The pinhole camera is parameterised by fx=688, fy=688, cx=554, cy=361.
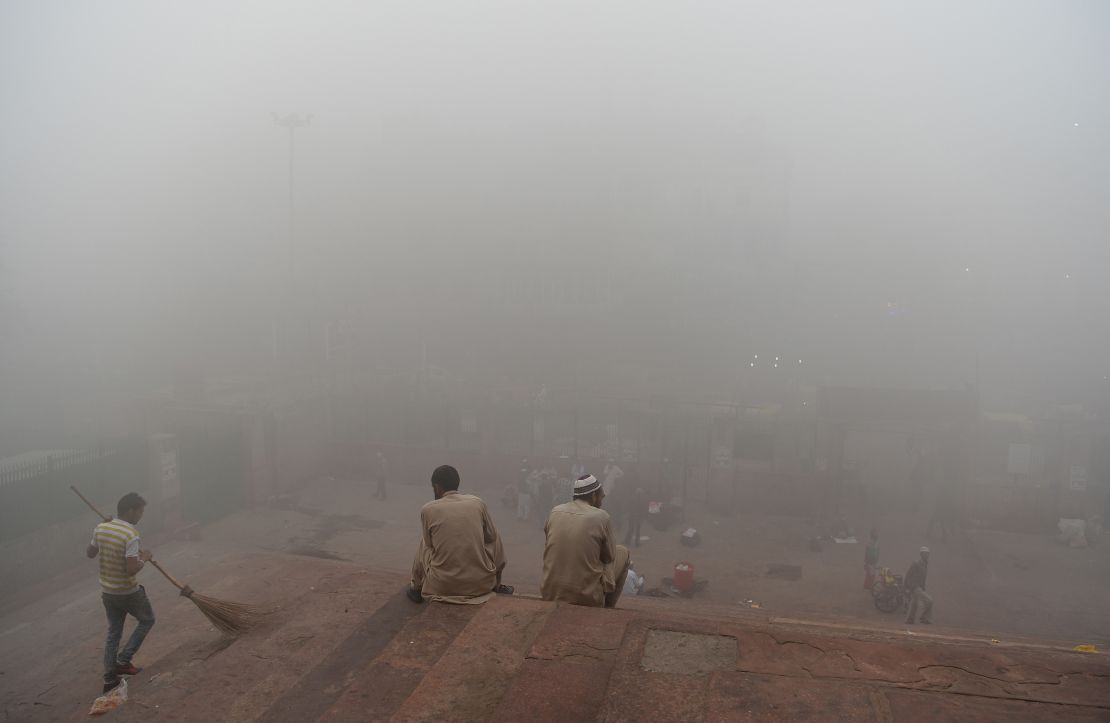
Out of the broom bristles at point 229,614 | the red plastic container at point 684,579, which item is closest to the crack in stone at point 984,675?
the broom bristles at point 229,614

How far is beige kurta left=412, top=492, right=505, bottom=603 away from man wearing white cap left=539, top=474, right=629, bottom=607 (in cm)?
41

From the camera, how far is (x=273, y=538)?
15875 mm

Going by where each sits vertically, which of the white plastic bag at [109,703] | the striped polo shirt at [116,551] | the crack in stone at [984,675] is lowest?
the white plastic bag at [109,703]

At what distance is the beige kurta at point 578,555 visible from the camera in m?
4.40

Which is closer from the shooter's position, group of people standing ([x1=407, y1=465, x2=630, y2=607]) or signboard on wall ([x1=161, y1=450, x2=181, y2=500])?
group of people standing ([x1=407, y1=465, x2=630, y2=607])

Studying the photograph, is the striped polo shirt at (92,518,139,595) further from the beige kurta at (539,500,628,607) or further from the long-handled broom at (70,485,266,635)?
the beige kurta at (539,500,628,607)

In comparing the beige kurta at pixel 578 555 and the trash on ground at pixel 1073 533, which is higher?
the beige kurta at pixel 578 555

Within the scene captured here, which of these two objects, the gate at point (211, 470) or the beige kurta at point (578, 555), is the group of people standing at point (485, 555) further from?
the gate at point (211, 470)

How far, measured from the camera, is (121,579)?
5.28 m

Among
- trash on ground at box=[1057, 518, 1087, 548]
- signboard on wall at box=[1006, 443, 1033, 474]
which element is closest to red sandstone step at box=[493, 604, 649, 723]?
trash on ground at box=[1057, 518, 1087, 548]

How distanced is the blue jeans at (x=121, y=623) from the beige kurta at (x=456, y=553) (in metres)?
2.58

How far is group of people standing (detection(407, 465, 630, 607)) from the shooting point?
4.36 meters

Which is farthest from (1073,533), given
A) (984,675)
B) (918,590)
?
(984,675)

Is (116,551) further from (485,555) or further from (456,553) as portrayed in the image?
(485,555)
